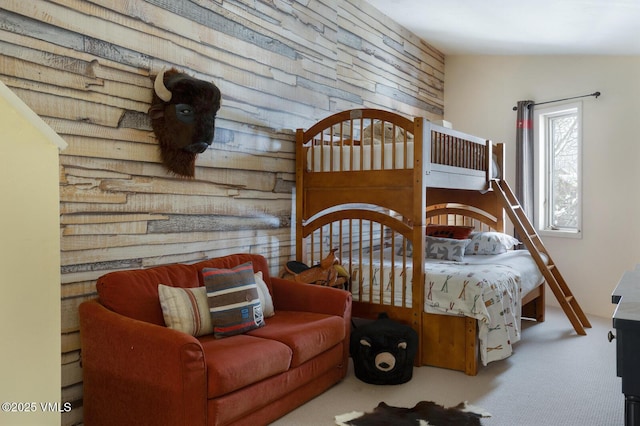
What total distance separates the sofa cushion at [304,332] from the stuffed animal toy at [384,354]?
0.18 m

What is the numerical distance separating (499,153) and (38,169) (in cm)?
428

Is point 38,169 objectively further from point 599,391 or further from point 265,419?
point 599,391

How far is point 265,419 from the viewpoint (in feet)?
8.11

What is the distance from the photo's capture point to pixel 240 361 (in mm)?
2266

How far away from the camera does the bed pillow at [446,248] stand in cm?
432

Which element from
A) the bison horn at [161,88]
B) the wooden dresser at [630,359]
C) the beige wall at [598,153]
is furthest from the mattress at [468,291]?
the wooden dresser at [630,359]

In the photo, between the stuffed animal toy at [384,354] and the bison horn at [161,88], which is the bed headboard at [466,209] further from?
the bison horn at [161,88]

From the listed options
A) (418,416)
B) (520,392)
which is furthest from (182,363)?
(520,392)

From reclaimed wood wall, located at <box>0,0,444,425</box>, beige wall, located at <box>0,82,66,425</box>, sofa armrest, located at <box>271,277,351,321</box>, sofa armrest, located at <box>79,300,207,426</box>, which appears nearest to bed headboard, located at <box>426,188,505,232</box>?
reclaimed wood wall, located at <box>0,0,444,425</box>

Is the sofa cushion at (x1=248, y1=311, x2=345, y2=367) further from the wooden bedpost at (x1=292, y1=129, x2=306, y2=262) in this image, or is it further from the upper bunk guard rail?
the upper bunk guard rail

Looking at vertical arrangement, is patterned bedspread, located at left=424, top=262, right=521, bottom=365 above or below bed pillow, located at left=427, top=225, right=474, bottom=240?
below

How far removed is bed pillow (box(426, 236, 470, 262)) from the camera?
4324 mm

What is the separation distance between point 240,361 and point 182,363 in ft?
0.96

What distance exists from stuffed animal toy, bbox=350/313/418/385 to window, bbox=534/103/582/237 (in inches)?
115
